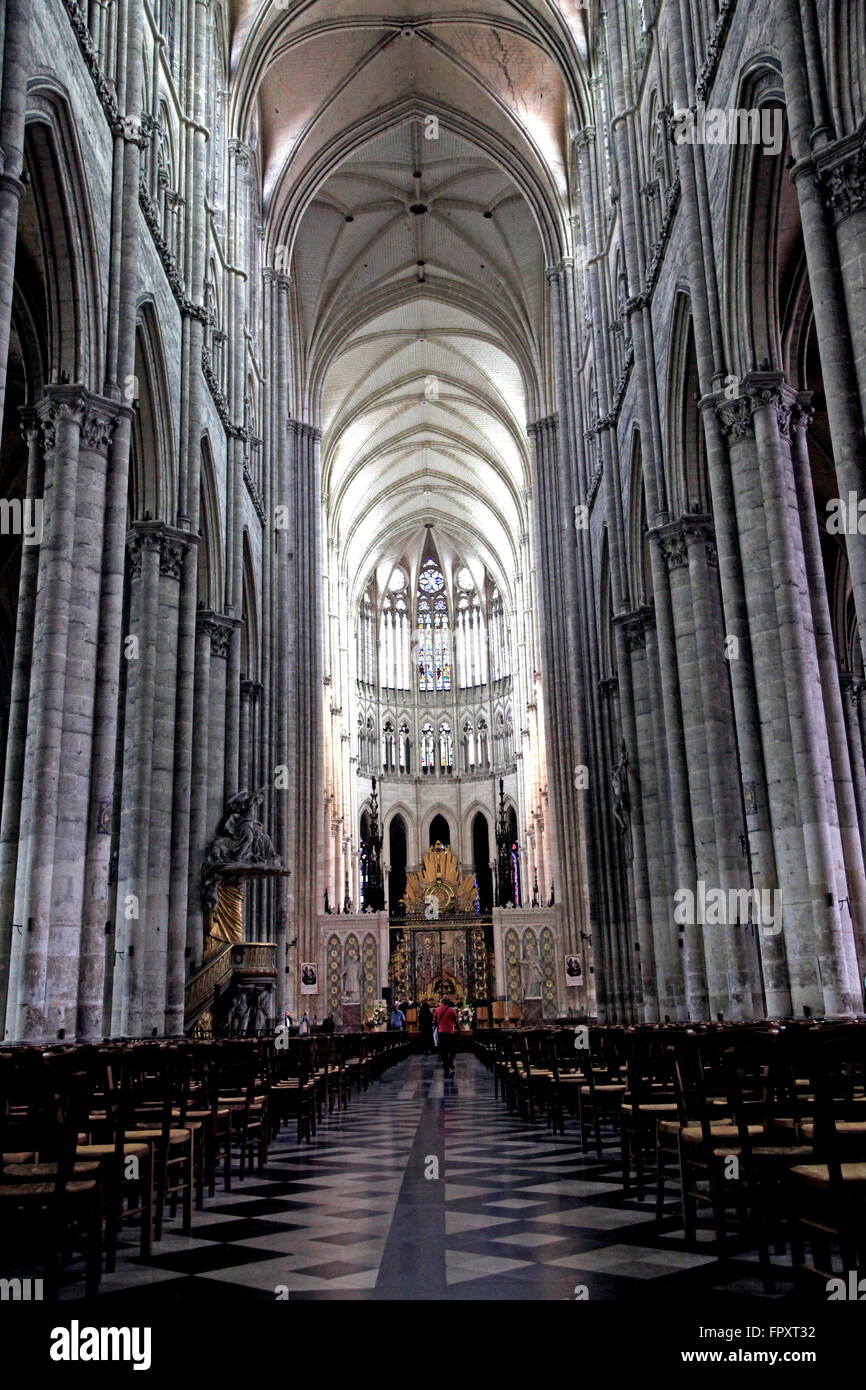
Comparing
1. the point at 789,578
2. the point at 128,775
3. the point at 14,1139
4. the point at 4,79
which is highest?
the point at 4,79

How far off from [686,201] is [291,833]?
24.5 meters

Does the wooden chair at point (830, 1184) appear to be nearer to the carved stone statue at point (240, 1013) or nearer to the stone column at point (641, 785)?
the carved stone statue at point (240, 1013)

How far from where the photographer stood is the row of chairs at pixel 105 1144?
13.6 ft

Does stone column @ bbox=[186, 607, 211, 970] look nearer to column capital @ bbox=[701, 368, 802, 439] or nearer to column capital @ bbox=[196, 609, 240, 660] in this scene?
column capital @ bbox=[196, 609, 240, 660]

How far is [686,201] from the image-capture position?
50.8ft

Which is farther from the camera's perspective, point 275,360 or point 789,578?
point 275,360

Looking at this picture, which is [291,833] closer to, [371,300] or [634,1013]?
[634,1013]

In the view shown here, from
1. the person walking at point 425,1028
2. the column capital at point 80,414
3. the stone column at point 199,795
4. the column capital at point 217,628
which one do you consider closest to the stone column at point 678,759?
the stone column at point 199,795

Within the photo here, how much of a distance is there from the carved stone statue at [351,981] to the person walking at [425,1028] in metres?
3.27

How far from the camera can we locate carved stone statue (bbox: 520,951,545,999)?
39812mm

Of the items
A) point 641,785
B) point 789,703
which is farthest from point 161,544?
point 641,785

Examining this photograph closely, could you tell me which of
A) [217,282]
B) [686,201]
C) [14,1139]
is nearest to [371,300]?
[217,282]

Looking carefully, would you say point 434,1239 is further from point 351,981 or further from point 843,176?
point 351,981

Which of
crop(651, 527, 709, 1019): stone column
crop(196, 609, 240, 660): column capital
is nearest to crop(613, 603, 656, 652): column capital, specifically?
crop(651, 527, 709, 1019): stone column
